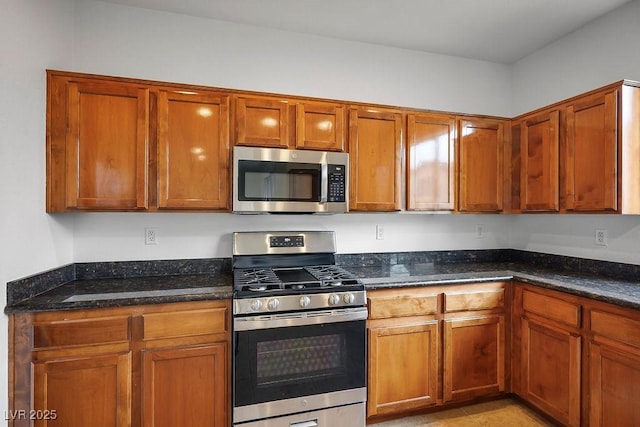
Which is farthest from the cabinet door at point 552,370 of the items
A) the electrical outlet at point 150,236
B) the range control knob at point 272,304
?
the electrical outlet at point 150,236

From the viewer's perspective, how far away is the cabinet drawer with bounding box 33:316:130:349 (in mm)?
1683

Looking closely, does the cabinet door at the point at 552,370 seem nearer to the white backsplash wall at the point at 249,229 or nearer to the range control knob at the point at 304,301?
the white backsplash wall at the point at 249,229

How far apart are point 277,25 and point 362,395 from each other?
8.80 ft

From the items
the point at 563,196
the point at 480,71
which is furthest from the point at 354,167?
the point at 480,71

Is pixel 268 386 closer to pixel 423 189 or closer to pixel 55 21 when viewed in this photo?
pixel 423 189

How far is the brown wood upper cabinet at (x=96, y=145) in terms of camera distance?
6.51 ft

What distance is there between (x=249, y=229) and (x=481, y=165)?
194 cm

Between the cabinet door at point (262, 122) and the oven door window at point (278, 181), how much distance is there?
161 millimetres

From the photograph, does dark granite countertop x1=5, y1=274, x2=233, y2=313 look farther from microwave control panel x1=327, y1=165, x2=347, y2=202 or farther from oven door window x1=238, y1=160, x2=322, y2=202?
microwave control panel x1=327, y1=165, x2=347, y2=202

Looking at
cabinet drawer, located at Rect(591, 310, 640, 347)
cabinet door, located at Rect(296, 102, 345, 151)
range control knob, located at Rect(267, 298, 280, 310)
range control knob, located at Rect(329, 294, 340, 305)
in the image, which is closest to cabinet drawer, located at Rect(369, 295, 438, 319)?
range control knob, located at Rect(329, 294, 340, 305)

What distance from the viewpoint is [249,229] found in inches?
102

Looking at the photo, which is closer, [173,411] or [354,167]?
[173,411]

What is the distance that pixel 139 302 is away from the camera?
71.1 inches

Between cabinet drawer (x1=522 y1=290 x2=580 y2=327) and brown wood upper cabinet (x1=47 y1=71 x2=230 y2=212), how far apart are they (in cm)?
218
